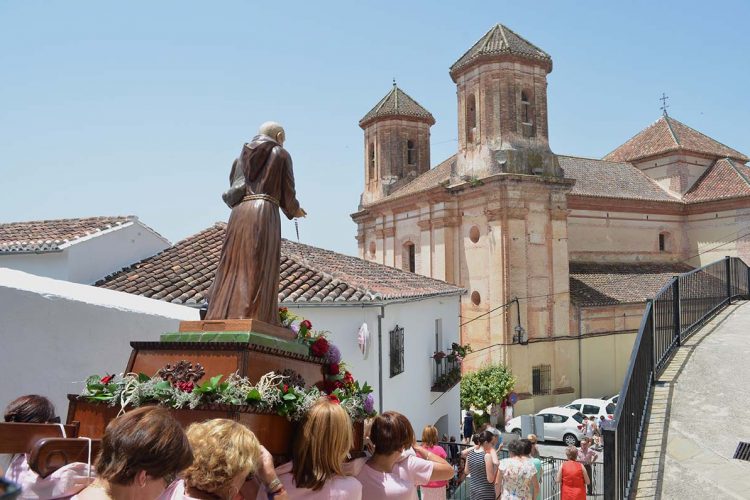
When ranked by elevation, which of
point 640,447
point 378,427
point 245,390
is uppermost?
point 245,390

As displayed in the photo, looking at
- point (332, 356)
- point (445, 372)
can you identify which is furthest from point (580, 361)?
point (332, 356)

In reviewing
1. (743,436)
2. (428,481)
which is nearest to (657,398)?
(743,436)

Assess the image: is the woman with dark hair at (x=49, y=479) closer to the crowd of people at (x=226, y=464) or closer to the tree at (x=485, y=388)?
the crowd of people at (x=226, y=464)

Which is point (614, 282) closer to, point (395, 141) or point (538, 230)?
point (538, 230)

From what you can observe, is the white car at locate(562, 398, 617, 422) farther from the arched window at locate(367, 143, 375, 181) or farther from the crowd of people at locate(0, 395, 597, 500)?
the crowd of people at locate(0, 395, 597, 500)

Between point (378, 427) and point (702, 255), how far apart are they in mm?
33473

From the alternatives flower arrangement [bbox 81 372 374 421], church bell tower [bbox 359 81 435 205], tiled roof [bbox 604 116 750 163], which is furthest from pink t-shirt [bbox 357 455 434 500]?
tiled roof [bbox 604 116 750 163]

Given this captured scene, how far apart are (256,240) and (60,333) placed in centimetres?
255

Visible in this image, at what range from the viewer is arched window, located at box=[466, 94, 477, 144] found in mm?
26828

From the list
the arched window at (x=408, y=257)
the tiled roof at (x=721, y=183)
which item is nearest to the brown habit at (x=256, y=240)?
the arched window at (x=408, y=257)

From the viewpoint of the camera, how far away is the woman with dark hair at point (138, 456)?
2.22 m

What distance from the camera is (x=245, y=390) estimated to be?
3441 mm

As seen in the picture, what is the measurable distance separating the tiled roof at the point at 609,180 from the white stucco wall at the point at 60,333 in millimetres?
26269

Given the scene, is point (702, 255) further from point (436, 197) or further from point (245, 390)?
point (245, 390)
